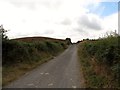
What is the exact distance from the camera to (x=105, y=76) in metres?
12.2

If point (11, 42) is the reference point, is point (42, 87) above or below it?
below

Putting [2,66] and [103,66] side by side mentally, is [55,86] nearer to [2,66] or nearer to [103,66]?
[103,66]

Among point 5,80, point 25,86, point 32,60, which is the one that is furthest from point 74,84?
point 32,60

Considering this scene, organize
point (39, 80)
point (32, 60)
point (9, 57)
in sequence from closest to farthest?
point (39, 80) < point (9, 57) < point (32, 60)

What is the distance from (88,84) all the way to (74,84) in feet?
2.24

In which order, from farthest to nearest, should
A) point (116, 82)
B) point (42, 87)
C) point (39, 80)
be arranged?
point (39, 80) < point (42, 87) < point (116, 82)

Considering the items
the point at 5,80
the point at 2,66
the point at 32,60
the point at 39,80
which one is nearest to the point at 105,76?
the point at 39,80

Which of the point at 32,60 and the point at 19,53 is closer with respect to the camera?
the point at 19,53

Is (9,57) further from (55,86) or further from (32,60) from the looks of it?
(55,86)

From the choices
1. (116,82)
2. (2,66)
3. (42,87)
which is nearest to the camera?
(116,82)

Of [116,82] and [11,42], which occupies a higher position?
[11,42]

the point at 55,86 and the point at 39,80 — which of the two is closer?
the point at 55,86

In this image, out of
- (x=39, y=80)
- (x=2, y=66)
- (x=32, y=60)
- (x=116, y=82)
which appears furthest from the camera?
(x=32, y=60)

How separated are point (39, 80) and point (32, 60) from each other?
968 centimetres
